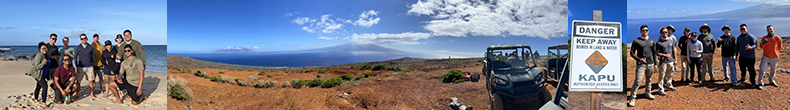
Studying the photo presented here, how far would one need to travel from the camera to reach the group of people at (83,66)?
418 cm

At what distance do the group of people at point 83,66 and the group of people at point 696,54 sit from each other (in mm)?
6239

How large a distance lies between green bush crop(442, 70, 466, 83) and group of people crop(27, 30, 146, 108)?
416 cm

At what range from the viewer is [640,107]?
3.70m

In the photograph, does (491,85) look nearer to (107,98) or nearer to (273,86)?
(273,86)

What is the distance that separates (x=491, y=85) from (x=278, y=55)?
3461 mm

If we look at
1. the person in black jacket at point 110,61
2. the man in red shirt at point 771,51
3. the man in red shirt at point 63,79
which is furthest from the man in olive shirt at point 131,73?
the man in red shirt at point 771,51

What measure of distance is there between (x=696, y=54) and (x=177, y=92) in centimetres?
735

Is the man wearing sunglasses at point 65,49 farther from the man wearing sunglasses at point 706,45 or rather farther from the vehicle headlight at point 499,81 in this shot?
the man wearing sunglasses at point 706,45

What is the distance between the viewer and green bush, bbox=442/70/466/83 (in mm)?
4496

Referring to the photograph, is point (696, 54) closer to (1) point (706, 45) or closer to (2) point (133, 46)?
(1) point (706, 45)

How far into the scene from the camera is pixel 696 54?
436cm

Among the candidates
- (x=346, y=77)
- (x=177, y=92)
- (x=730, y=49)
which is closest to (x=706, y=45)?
(x=730, y=49)

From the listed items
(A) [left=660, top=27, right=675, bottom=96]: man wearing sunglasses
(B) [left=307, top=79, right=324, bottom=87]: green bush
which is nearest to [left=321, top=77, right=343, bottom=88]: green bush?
(B) [left=307, top=79, right=324, bottom=87]: green bush

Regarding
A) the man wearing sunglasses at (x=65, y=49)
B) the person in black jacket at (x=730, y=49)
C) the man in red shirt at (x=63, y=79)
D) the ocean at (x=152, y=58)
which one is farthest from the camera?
the ocean at (x=152, y=58)
